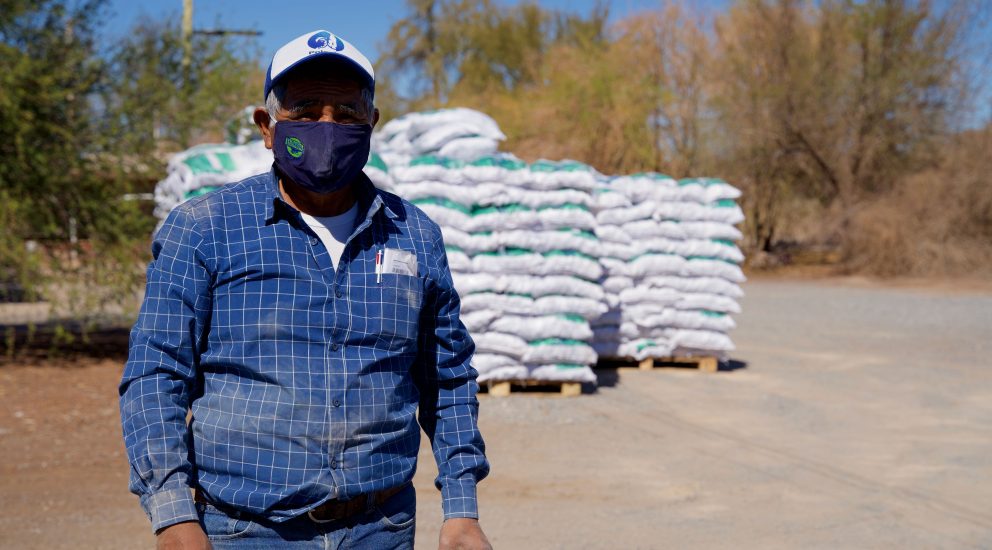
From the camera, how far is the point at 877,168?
80.2 ft

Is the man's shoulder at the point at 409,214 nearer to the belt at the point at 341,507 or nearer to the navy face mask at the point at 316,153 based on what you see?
the navy face mask at the point at 316,153

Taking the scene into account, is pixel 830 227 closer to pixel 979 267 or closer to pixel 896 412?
pixel 979 267

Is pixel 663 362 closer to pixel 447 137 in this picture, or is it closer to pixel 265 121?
pixel 447 137

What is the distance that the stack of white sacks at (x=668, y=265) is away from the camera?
9.55m

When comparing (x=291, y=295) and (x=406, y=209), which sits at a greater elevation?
(x=406, y=209)

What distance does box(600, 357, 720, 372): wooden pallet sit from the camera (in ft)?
32.5

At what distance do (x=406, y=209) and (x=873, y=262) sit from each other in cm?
2147

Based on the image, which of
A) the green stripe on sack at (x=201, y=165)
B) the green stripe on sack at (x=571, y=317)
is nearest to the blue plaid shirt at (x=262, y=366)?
the green stripe on sack at (x=201, y=165)

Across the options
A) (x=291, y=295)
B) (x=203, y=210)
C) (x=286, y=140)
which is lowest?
(x=291, y=295)

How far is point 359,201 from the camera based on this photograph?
82.7 inches

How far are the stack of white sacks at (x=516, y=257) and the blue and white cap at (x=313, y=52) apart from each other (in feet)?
19.2

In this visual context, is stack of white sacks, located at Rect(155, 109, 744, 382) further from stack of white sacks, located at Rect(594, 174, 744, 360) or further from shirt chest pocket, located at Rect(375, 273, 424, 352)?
shirt chest pocket, located at Rect(375, 273, 424, 352)

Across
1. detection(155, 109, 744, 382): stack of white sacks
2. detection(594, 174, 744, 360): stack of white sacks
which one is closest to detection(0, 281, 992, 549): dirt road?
detection(594, 174, 744, 360): stack of white sacks

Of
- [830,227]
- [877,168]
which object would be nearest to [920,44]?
[877,168]
